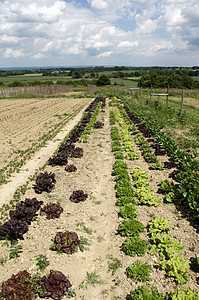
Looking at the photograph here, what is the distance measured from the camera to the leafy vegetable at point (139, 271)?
4.61m

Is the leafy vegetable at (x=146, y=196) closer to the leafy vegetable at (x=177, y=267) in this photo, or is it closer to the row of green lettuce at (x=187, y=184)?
the row of green lettuce at (x=187, y=184)

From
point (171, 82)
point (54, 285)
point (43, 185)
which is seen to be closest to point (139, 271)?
point (54, 285)

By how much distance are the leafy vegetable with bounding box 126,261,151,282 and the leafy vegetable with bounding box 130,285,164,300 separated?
12.8 inches

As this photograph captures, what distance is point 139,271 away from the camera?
15.4 feet

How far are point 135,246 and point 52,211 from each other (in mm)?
2694

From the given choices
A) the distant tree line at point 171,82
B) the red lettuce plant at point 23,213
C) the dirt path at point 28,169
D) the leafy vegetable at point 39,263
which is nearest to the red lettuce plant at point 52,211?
the red lettuce plant at point 23,213

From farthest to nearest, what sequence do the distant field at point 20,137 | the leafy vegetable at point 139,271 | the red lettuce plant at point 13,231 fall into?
the distant field at point 20,137 → the red lettuce plant at point 13,231 → the leafy vegetable at point 139,271

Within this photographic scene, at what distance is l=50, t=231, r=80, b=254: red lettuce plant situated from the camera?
537 centimetres

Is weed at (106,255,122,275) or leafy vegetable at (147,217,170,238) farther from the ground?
leafy vegetable at (147,217,170,238)

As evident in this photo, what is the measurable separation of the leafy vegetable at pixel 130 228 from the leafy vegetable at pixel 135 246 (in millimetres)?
272

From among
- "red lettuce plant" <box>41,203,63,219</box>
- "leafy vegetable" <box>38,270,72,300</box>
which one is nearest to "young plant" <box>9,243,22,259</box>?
"leafy vegetable" <box>38,270,72,300</box>

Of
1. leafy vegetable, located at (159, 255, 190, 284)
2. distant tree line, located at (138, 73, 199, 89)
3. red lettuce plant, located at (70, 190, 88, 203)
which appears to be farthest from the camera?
distant tree line, located at (138, 73, 199, 89)

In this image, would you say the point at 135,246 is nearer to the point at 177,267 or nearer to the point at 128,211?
the point at 177,267

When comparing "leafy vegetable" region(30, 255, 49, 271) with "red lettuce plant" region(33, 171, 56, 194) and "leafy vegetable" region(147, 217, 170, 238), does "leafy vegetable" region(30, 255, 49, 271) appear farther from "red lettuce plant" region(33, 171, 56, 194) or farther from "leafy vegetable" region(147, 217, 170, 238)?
"red lettuce plant" region(33, 171, 56, 194)
